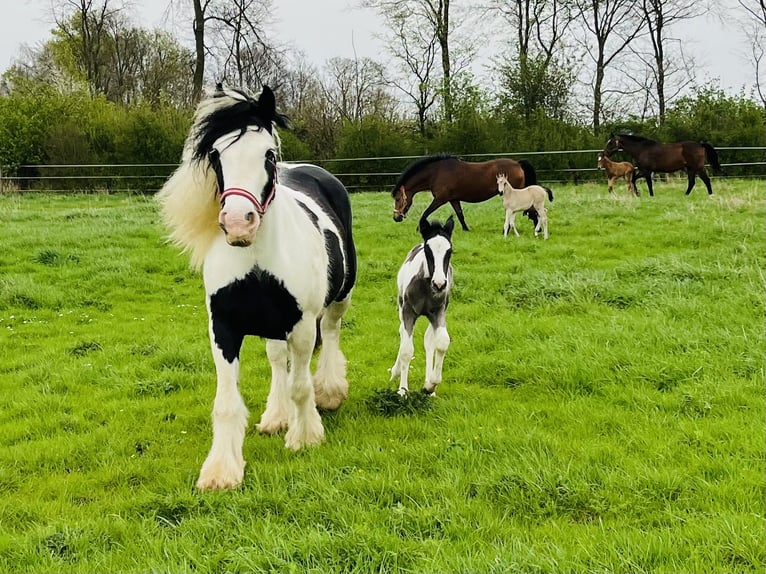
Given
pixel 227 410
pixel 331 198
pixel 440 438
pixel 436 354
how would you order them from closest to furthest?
pixel 227 410 < pixel 440 438 < pixel 436 354 < pixel 331 198

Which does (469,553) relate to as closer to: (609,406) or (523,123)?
(609,406)

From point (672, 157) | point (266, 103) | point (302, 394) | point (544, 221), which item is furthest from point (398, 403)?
point (672, 157)

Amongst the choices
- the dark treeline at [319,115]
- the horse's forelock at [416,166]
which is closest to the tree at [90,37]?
the dark treeline at [319,115]

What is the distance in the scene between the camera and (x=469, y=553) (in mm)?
2514

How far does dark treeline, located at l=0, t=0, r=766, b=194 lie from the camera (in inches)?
824

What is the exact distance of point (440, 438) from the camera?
3.75 meters

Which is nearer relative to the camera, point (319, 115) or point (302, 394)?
point (302, 394)

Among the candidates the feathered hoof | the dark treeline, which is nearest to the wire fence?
the dark treeline

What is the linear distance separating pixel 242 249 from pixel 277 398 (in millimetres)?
1382

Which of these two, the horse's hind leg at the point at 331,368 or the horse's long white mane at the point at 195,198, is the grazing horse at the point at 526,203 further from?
the horse's long white mane at the point at 195,198

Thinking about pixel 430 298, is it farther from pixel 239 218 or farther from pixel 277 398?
pixel 239 218

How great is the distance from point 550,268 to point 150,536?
706 cm

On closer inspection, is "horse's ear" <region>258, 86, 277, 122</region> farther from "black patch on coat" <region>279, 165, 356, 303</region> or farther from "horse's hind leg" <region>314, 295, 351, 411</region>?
"horse's hind leg" <region>314, 295, 351, 411</region>

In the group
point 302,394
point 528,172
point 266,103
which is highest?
point 266,103
